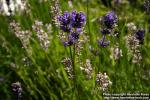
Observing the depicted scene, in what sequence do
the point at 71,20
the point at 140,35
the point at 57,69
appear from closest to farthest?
1. the point at 71,20
2. the point at 140,35
3. the point at 57,69

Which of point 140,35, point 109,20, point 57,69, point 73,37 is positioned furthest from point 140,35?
point 57,69

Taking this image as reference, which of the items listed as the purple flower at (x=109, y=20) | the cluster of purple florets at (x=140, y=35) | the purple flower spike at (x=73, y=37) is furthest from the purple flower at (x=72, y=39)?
the cluster of purple florets at (x=140, y=35)

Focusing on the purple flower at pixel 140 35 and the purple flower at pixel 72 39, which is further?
the purple flower at pixel 140 35

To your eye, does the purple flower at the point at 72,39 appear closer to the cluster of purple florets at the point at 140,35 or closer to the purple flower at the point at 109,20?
the purple flower at the point at 109,20

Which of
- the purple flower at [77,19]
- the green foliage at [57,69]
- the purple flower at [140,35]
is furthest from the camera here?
the green foliage at [57,69]

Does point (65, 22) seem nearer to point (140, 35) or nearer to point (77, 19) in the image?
point (77, 19)

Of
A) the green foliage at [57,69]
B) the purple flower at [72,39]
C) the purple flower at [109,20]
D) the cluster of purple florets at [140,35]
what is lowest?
the green foliage at [57,69]

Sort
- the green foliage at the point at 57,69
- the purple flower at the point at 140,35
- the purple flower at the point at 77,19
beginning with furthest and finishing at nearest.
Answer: the green foliage at the point at 57,69, the purple flower at the point at 140,35, the purple flower at the point at 77,19

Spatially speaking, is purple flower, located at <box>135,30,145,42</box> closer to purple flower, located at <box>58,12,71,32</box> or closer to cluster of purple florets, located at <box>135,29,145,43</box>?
cluster of purple florets, located at <box>135,29,145,43</box>

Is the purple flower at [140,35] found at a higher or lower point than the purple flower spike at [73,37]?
lower

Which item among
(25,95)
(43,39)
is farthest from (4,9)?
(43,39)

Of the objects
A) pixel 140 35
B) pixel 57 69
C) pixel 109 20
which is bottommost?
pixel 57 69

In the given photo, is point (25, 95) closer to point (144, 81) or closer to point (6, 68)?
point (6, 68)

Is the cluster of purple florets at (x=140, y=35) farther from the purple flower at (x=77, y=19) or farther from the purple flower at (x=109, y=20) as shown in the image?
the purple flower at (x=77, y=19)
